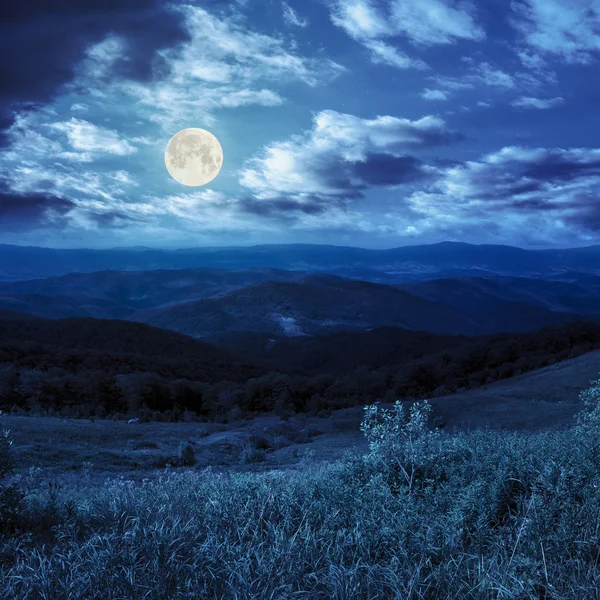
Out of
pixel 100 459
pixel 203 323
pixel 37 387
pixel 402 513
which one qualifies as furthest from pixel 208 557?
pixel 203 323

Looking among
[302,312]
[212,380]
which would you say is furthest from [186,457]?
[302,312]

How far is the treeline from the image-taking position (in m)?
27.4

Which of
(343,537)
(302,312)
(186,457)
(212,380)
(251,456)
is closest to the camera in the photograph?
(343,537)

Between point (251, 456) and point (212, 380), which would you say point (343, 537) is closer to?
point (251, 456)

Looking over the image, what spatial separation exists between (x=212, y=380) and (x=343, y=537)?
42472 millimetres

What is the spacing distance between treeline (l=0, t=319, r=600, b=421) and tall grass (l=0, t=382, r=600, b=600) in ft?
65.0

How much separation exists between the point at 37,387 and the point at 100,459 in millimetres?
16436

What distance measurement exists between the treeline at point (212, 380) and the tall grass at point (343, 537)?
19810 mm

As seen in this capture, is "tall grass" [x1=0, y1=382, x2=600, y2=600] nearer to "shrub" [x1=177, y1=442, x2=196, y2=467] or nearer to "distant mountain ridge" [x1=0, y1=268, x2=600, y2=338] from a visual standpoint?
"shrub" [x1=177, y1=442, x2=196, y2=467]

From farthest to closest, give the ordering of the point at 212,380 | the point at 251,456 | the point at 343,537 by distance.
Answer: the point at 212,380
the point at 251,456
the point at 343,537

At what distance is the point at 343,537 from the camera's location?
457cm

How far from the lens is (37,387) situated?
27672 mm

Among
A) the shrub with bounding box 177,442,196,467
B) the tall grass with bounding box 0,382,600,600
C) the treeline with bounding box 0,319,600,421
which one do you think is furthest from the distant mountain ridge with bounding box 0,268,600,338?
the tall grass with bounding box 0,382,600,600

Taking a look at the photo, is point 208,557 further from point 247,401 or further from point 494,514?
point 247,401
